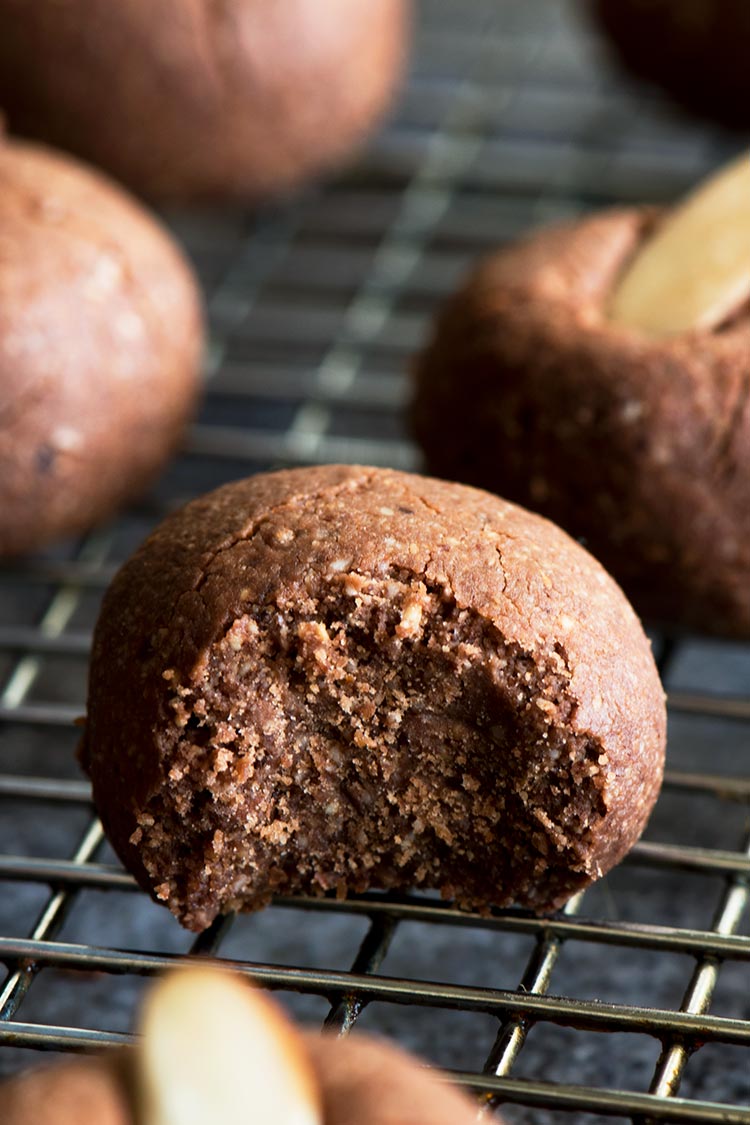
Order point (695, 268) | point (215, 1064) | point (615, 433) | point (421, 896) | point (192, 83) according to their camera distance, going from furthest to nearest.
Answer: point (192, 83) → point (695, 268) → point (615, 433) → point (421, 896) → point (215, 1064)

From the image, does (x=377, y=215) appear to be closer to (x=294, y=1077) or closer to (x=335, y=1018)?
(x=335, y=1018)

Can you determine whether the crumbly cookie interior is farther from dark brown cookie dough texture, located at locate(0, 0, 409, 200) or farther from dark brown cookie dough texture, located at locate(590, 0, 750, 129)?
dark brown cookie dough texture, located at locate(590, 0, 750, 129)

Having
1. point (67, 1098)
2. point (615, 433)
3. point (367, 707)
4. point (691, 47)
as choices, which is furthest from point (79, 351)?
point (691, 47)

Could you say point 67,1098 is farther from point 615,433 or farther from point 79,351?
point 79,351

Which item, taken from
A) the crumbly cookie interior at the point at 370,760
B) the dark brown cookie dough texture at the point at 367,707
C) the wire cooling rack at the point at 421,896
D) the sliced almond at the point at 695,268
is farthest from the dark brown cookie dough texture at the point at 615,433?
the crumbly cookie interior at the point at 370,760

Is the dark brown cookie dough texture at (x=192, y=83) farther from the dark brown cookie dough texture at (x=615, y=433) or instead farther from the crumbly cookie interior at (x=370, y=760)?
the crumbly cookie interior at (x=370, y=760)

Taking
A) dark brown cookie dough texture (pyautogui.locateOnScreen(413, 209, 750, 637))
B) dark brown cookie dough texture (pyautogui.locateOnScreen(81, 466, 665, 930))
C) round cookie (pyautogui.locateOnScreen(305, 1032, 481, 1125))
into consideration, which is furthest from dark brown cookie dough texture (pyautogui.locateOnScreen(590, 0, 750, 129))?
round cookie (pyautogui.locateOnScreen(305, 1032, 481, 1125))
